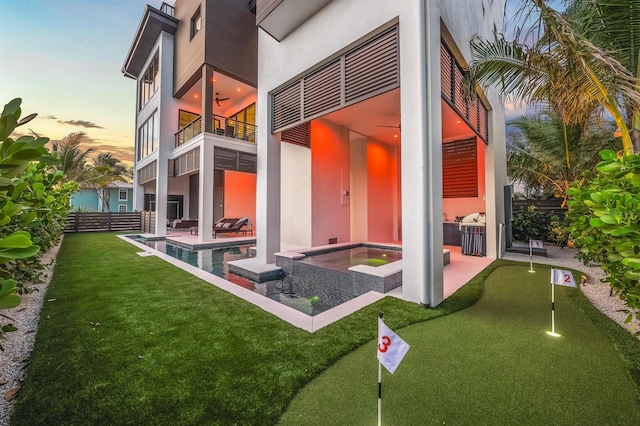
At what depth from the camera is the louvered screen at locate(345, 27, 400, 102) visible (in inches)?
177

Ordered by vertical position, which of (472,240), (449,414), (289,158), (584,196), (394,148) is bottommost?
(449,414)

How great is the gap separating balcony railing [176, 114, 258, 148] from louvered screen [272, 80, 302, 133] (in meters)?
6.88

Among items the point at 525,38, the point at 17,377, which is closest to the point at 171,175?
the point at 17,377

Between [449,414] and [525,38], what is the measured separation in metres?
5.62

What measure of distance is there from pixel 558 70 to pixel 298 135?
6.09m

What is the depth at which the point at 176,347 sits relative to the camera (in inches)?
111

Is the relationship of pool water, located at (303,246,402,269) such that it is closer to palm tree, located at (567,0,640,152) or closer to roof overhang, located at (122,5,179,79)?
palm tree, located at (567,0,640,152)

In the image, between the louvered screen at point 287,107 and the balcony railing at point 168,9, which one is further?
the balcony railing at point 168,9

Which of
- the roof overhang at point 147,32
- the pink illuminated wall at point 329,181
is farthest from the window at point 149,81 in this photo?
the pink illuminated wall at point 329,181

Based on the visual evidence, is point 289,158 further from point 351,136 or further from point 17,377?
point 17,377

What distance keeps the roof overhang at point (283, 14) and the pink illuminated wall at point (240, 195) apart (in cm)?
1158

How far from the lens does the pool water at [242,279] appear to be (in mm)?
4609

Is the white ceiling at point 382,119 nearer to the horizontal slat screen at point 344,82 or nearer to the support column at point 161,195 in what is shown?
the horizontal slat screen at point 344,82

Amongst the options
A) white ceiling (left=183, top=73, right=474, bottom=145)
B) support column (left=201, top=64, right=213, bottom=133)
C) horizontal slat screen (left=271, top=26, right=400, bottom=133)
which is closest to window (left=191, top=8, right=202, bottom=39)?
white ceiling (left=183, top=73, right=474, bottom=145)
